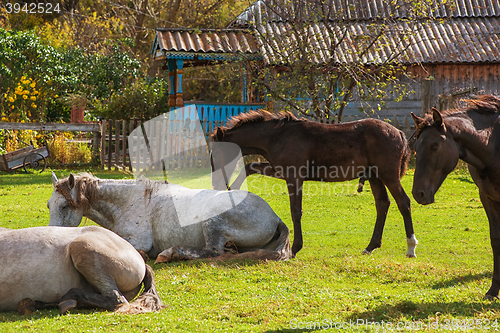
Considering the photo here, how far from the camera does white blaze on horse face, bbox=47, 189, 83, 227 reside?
6.03 metres

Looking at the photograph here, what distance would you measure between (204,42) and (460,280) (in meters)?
15.0

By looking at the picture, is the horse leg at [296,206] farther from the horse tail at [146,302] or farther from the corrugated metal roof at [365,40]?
the corrugated metal roof at [365,40]

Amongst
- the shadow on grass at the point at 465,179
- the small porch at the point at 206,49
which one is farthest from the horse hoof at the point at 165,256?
the small porch at the point at 206,49

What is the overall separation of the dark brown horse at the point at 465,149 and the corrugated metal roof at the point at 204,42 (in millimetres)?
13238

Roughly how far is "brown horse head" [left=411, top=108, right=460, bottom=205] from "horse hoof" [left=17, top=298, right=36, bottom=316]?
355 cm

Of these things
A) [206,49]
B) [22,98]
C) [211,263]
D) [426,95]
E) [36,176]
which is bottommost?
[36,176]

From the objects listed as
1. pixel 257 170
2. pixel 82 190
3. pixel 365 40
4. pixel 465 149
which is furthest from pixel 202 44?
pixel 465 149

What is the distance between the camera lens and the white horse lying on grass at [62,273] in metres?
4.28

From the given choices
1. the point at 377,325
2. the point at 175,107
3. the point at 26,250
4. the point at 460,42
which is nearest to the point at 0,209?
the point at 26,250

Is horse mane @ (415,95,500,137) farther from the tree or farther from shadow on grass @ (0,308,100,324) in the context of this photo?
the tree

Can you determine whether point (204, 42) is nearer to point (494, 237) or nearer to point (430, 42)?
point (430, 42)

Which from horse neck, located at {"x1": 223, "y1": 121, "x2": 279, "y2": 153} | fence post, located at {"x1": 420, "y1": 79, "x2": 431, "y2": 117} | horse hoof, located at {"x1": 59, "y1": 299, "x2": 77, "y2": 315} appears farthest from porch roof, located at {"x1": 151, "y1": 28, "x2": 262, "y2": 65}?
horse hoof, located at {"x1": 59, "y1": 299, "x2": 77, "y2": 315}

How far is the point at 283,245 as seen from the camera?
21.4 feet

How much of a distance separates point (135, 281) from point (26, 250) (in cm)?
101
